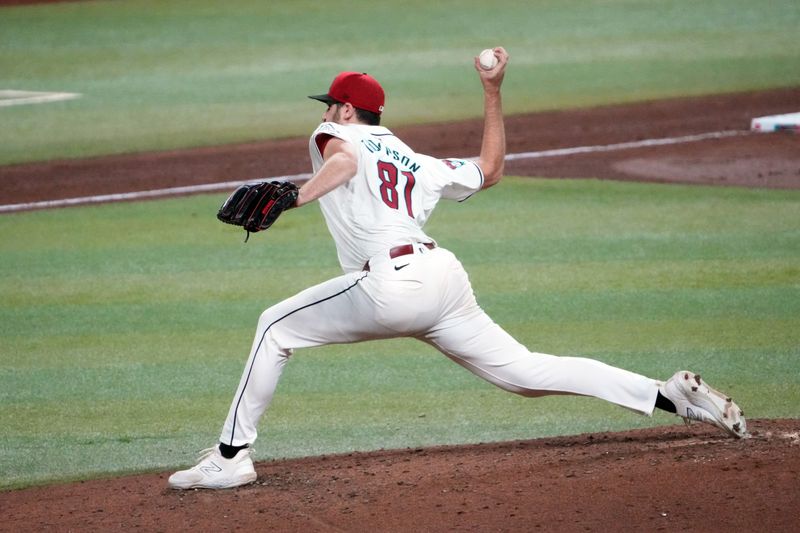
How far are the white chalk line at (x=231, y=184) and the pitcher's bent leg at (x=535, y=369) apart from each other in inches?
270

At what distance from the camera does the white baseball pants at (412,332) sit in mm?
4957

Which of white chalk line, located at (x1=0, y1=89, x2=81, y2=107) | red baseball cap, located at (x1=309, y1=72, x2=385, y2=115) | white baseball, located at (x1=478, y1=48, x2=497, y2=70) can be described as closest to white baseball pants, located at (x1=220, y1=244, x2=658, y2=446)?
red baseball cap, located at (x1=309, y1=72, x2=385, y2=115)

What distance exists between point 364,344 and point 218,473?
2.66m

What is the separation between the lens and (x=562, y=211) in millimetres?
10641

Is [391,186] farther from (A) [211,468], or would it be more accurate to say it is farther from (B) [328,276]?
(B) [328,276]

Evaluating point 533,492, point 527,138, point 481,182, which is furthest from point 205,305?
point 527,138

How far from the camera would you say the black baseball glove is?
15.4ft

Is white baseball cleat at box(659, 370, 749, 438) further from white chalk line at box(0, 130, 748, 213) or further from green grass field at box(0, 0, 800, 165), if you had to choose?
green grass field at box(0, 0, 800, 165)

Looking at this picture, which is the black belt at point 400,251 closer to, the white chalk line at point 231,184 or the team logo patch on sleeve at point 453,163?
the team logo patch on sleeve at point 453,163

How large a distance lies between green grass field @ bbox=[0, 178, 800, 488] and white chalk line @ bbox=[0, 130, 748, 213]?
0.42m

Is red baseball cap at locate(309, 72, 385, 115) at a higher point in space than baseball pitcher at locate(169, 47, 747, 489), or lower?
higher

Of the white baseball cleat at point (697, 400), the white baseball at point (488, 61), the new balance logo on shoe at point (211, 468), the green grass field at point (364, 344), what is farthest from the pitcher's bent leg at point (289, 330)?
the white baseball cleat at point (697, 400)

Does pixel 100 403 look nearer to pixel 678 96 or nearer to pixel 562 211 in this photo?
pixel 562 211

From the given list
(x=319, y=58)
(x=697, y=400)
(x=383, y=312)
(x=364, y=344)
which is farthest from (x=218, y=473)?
(x=319, y=58)
